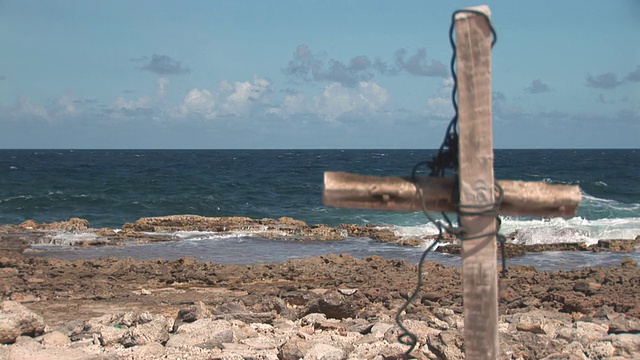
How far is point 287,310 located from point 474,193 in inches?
212

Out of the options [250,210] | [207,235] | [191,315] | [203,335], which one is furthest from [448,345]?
[250,210]

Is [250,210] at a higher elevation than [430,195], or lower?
lower

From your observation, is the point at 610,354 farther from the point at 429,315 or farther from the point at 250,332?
the point at 250,332

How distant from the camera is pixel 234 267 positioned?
38.6ft

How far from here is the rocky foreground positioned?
18.5 feet

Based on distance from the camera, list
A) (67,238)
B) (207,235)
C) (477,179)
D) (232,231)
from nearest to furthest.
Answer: (477,179), (67,238), (207,235), (232,231)

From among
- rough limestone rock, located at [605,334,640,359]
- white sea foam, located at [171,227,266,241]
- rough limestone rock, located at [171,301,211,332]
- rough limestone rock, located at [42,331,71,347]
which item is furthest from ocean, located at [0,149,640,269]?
rough limestone rock, located at [605,334,640,359]

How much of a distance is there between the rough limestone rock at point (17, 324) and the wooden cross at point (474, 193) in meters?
4.50

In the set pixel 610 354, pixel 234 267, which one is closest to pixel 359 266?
pixel 234 267

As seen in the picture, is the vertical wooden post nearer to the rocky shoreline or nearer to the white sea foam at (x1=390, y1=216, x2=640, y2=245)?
the rocky shoreline

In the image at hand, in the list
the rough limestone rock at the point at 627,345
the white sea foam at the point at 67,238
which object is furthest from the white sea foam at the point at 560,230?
the rough limestone rock at the point at 627,345

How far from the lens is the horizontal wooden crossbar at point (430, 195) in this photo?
3.06 m

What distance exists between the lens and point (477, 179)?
2895 millimetres

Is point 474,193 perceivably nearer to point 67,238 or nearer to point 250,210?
point 67,238
